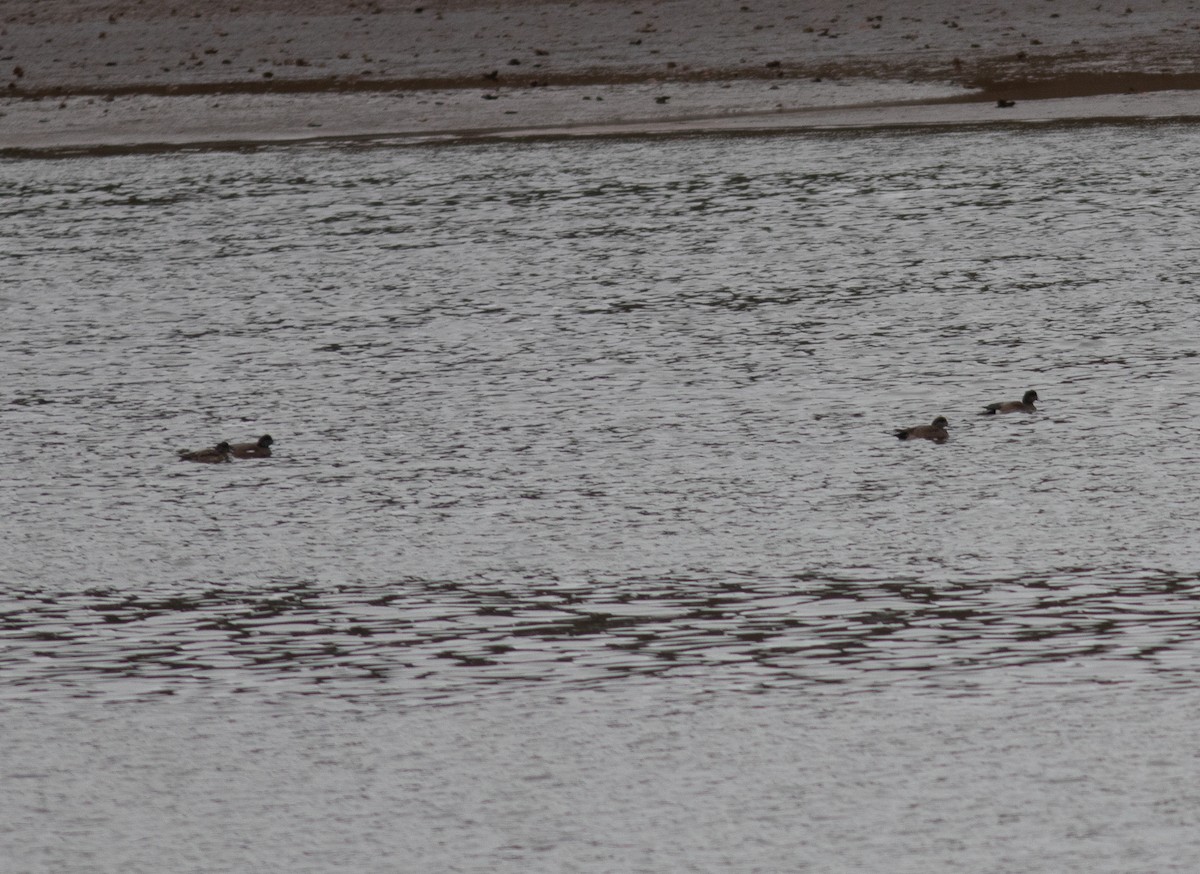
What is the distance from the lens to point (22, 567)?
10.5 m

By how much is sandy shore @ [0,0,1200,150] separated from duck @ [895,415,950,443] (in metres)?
16.6

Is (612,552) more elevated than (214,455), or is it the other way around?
(214,455)

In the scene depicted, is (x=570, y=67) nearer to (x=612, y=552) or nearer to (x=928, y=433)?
(x=928, y=433)

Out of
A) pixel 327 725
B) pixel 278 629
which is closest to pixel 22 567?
pixel 278 629

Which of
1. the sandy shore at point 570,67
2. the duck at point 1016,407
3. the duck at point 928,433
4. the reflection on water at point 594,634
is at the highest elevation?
the sandy shore at point 570,67

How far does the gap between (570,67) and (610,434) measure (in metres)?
21.4

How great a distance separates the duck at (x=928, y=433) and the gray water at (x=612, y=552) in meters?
0.26

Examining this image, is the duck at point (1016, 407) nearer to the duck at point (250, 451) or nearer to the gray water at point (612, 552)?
the gray water at point (612, 552)

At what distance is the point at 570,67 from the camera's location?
33.6 m

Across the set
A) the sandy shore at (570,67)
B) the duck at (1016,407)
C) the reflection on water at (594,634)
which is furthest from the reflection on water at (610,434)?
the sandy shore at (570,67)

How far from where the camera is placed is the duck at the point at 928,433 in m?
12.4

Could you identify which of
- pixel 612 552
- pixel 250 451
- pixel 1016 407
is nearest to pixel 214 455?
pixel 250 451

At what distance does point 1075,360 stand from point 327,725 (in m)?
7.75

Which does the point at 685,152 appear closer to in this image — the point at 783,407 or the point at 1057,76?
the point at 1057,76
